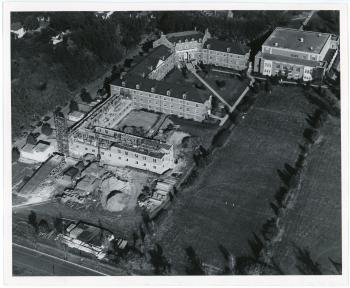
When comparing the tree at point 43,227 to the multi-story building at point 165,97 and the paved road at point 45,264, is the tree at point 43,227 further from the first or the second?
the multi-story building at point 165,97

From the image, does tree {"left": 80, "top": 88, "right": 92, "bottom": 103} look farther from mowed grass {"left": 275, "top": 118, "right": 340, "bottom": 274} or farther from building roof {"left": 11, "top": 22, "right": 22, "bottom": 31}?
mowed grass {"left": 275, "top": 118, "right": 340, "bottom": 274}

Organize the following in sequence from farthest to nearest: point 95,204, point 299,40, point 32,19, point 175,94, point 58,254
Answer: point 32,19, point 299,40, point 175,94, point 95,204, point 58,254

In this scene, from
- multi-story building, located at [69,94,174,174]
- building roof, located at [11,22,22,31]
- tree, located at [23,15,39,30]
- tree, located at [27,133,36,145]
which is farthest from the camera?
tree, located at [23,15,39,30]

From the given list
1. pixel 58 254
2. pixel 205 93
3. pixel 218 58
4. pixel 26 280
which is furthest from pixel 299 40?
pixel 26 280

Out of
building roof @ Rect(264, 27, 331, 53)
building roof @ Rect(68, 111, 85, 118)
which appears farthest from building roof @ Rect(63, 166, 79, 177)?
building roof @ Rect(264, 27, 331, 53)

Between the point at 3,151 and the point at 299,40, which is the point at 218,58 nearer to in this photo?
the point at 299,40

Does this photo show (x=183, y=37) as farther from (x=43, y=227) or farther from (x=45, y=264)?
(x=45, y=264)
